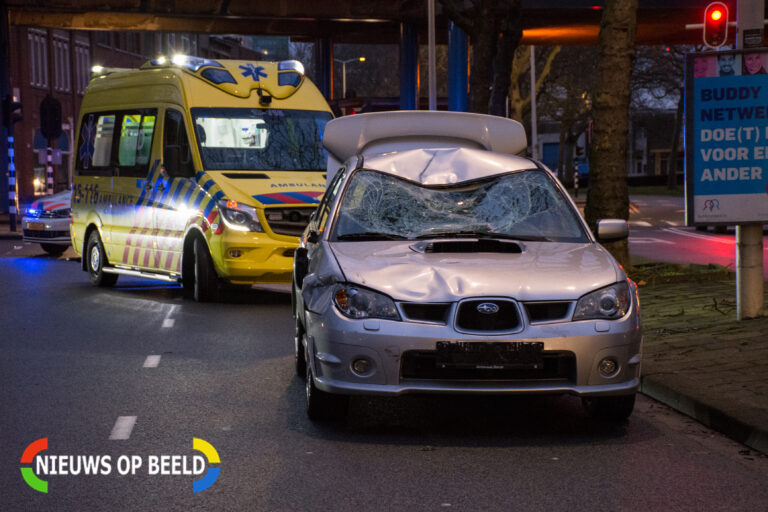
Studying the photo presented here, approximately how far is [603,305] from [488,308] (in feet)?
2.11

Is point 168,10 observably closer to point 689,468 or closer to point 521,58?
point 521,58

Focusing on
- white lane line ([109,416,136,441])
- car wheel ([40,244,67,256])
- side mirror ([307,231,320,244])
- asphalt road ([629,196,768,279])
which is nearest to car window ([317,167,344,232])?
side mirror ([307,231,320,244])

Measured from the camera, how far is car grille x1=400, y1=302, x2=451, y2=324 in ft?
22.8

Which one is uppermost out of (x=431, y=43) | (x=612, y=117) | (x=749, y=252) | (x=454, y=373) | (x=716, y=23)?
(x=431, y=43)

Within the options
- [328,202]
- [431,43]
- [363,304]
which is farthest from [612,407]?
[431,43]

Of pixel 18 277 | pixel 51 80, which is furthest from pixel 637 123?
pixel 18 277

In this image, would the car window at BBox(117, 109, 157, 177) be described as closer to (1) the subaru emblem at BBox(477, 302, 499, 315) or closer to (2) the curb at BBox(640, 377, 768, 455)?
(2) the curb at BBox(640, 377, 768, 455)

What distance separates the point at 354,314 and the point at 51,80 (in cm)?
5767

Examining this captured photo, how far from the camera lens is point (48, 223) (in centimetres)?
2397

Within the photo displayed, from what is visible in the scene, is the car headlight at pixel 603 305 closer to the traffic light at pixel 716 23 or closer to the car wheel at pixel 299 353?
the car wheel at pixel 299 353

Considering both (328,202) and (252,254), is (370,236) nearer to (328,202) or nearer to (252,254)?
(328,202)

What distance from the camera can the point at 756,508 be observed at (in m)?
5.53

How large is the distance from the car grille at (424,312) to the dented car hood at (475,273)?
62mm

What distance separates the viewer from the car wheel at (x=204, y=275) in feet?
48.4
